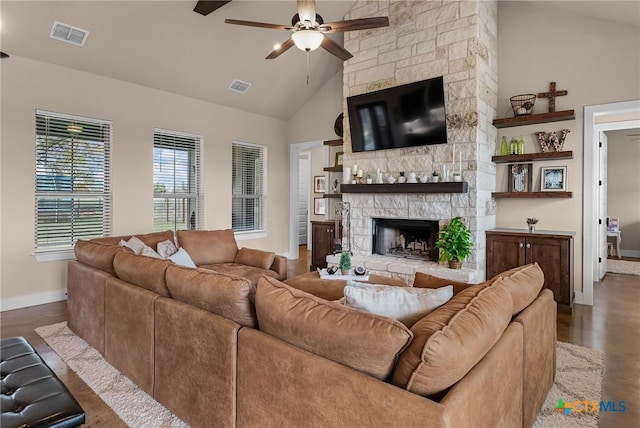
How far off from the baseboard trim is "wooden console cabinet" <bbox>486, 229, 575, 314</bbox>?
218 inches

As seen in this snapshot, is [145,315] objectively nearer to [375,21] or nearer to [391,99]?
[375,21]

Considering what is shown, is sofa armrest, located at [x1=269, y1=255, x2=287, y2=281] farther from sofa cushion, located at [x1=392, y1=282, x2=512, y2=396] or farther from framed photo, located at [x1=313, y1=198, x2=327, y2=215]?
framed photo, located at [x1=313, y1=198, x2=327, y2=215]

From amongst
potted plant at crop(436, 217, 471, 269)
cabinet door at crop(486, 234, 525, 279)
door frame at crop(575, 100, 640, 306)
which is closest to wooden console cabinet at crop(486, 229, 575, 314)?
cabinet door at crop(486, 234, 525, 279)

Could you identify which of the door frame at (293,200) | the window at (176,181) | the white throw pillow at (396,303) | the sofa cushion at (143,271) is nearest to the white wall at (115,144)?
the window at (176,181)

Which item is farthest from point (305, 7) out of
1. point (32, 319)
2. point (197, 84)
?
point (32, 319)

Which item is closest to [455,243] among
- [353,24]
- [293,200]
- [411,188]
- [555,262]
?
[411,188]

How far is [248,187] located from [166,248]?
3.19 meters

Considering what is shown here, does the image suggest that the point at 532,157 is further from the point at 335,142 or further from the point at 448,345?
the point at 448,345

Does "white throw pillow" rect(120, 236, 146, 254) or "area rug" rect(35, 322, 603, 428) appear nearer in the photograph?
"area rug" rect(35, 322, 603, 428)

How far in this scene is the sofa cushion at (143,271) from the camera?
2246mm

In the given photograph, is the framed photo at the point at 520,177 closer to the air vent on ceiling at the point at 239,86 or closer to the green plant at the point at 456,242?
the green plant at the point at 456,242

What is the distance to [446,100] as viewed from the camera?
15.4ft

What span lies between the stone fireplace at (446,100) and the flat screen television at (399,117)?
0.39 ft

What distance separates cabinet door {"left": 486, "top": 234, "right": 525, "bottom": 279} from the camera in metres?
4.41
